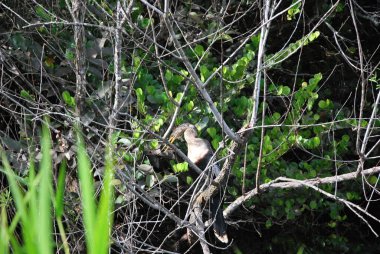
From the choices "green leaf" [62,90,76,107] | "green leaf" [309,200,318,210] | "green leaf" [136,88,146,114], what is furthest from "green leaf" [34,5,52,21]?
"green leaf" [309,200,318,210]

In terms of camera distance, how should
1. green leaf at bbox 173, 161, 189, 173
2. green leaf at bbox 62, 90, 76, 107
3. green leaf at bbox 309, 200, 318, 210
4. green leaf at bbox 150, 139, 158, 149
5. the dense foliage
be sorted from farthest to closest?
1. green leaf at bbox 309, 200, 318, 210
2. green leaf at bbox 173, 161, 189, 173
3. green leaf at bbox 150, 139, 158, 149
4. green leaf at bbox 62, 90, 76, 107
5. the dense foliage

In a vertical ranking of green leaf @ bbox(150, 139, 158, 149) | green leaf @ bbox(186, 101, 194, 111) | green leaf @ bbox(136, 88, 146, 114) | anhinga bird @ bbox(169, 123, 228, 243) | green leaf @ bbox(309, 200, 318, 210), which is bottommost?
green leaf @ bbox(309, 200, 318, 210)

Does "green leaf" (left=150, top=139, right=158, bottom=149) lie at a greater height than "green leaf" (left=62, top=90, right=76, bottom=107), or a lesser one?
lesser

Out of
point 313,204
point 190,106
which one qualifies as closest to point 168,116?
point 190,106

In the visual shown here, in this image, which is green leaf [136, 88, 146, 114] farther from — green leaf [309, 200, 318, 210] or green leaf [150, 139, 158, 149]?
green leaf [309, 200, 318, 210]

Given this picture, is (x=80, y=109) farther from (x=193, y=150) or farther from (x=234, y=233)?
(x=234, y=233)

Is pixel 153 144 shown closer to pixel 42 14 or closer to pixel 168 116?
pixel 168 116

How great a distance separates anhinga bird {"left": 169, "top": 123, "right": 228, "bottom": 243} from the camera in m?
4.32

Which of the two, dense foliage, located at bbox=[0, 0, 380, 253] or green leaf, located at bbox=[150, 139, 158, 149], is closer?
dense foliage, located at bbox=[0, 0, 380, 253]

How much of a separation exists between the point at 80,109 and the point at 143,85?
1.63ft

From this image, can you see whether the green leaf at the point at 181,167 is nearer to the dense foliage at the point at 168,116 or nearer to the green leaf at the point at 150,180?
the dense foliage at the point at 168,116

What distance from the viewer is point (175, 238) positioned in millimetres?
5363

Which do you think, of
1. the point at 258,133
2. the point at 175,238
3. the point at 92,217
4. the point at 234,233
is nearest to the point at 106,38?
the point at 258,133

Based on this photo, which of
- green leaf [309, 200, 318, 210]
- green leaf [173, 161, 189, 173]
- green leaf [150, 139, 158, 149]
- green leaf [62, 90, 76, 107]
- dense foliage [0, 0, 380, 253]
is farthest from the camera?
green leaf [309, 200, 318, 210]
